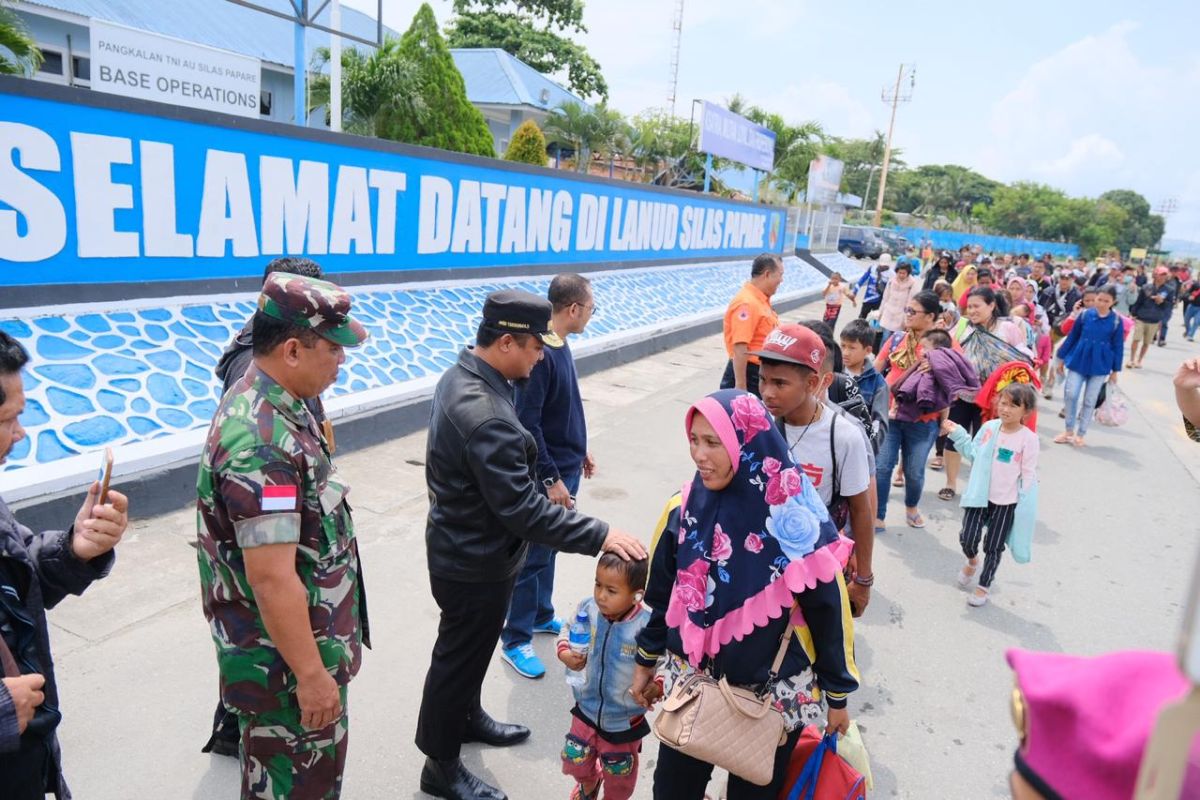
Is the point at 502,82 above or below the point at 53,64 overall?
above

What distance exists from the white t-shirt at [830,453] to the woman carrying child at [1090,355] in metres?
6.99

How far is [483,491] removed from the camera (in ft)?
8.14

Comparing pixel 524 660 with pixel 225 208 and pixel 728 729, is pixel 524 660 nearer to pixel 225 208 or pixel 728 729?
pixel 728 729

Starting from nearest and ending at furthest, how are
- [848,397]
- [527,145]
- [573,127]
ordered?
[848,397] → [527,145] → [573,127]

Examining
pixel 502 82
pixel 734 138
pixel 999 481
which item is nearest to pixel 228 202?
A: pixel 999 481

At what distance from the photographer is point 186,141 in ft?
21.3

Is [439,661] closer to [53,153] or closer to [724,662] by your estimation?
[724,662]

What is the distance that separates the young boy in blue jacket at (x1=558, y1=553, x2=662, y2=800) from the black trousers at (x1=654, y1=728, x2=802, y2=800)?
30cm

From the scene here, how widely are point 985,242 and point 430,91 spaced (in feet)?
154

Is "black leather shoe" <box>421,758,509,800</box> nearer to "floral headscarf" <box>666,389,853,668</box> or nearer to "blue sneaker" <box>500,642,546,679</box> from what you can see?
"blue sneaker" <box>500,642,546,679</box>

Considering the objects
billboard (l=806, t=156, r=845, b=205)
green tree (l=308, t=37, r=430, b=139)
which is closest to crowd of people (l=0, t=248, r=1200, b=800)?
green tree (l=308, t=37, r=430, b=139)

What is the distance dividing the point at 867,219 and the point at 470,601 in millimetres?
64041

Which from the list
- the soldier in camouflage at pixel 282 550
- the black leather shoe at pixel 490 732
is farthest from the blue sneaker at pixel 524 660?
the soldier in camouflage at pixel 282 550

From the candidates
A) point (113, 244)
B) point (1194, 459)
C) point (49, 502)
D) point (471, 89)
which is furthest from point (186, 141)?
point (471, 89)
